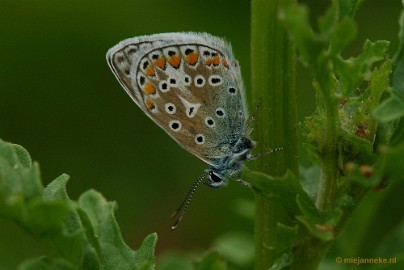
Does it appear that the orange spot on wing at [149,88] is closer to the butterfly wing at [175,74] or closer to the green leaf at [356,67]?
the butterfly wing at [175,74]

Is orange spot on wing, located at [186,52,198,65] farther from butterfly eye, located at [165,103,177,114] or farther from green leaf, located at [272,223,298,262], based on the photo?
green leaf, located at [272,223,298,262]

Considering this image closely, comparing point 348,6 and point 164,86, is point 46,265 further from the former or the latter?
point 348,6

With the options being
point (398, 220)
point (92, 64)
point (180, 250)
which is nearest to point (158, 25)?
point (92, 64)

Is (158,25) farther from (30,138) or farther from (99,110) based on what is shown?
(30,138)

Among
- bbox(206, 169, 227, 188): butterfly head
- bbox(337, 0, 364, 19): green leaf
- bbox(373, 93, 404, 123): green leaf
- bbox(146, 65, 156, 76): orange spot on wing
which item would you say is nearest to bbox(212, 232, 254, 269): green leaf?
bbox(206, 169, 227, 188): butterfly head

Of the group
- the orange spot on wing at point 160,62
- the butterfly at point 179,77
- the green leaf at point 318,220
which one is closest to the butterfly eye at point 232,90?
the butterfly at point 179,77
